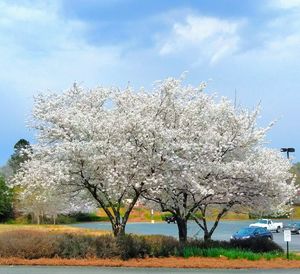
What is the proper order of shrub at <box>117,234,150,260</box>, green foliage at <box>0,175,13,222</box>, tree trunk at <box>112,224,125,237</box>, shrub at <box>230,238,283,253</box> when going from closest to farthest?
shrub at <box>117,234,150,260</box>, tree trunk at <box>112,224,125,237</box>, shrub at <box>230,238,283,253</box>, green foliage at <box>0,175,13,222</box>

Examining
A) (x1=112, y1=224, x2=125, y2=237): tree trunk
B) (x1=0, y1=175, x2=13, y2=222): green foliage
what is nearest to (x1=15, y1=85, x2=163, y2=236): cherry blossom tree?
(x1=112, y1=224, x2=125, y2=237): tree trunk

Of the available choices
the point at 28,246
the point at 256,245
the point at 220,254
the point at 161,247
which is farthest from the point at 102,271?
the point at 256,245

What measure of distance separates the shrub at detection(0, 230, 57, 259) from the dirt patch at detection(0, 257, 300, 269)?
1.77 feet

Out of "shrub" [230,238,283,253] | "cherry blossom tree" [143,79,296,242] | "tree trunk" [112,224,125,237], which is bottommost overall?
"shrub" [230,238,283,253]

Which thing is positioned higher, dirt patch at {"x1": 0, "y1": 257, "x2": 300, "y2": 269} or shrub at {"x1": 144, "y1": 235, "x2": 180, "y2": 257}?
shrub at {"x1": 144, "y1": 235, "x2": 180, "y2": 257}

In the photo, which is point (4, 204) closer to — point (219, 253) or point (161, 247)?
point (161, 247)

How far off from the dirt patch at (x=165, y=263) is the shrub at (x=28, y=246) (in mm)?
539

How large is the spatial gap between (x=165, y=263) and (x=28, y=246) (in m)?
5.17

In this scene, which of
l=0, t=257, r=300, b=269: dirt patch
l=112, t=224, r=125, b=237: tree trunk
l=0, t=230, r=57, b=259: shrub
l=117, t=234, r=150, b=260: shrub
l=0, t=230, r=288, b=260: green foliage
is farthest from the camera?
l=112, t=224, r=125, b=237: tree trunk

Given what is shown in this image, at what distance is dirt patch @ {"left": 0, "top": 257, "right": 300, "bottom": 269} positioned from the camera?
2036cm

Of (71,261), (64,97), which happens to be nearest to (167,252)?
(71,261)

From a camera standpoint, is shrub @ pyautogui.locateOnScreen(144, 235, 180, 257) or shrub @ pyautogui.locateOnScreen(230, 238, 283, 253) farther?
shrub @ pyautogui.locateOnScreen(230, 238, 283, 253)

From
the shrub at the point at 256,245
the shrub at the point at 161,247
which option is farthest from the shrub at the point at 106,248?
the shrub at the point at 256,245

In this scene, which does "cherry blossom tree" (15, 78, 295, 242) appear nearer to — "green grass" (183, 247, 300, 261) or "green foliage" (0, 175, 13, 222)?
"green grass" (183, 247, 300, 261)
